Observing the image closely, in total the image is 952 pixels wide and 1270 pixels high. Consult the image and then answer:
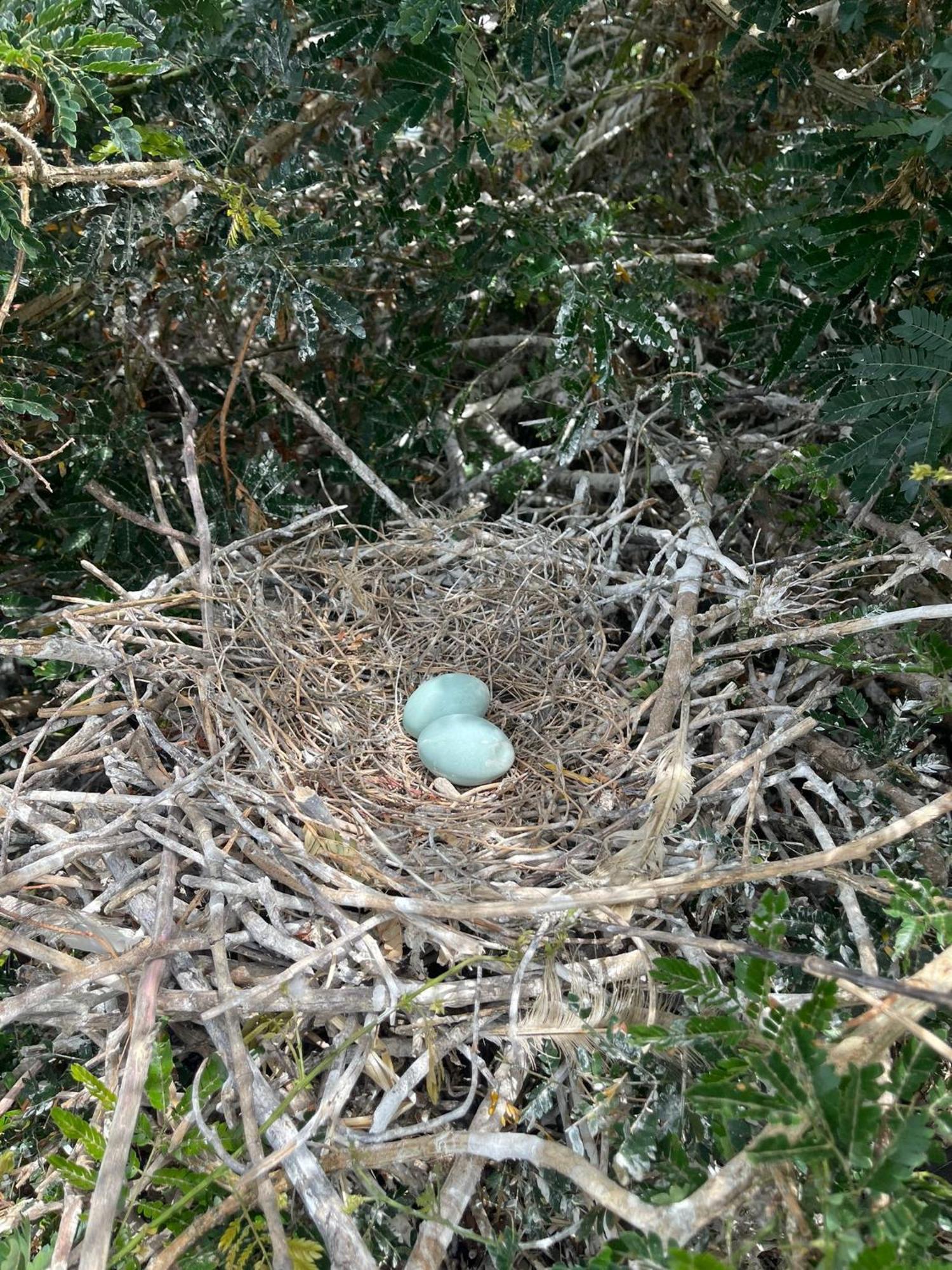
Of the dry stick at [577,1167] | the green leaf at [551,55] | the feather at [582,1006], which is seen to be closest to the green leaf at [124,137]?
the green leaf at [551,55]

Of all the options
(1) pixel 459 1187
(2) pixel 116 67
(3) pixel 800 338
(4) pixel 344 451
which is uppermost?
(2) pixel 116 67

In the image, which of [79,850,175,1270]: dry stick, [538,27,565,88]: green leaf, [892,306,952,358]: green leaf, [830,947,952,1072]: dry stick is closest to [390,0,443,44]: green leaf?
[538,27,565,88]: green leaf

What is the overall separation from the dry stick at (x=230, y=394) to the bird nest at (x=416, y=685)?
25cm

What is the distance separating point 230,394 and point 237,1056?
140 cm

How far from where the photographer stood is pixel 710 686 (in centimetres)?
180

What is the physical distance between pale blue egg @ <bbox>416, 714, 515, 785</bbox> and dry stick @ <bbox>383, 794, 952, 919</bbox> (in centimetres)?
48

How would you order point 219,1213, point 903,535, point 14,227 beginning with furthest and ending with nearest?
point 903,535
point 14,227
point 219,1213

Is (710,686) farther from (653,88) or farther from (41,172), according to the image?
(653,88)

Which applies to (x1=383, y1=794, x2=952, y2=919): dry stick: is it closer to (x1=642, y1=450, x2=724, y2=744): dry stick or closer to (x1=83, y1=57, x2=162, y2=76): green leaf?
(x1=642, y1=450, x2=724, y2=744): dry stick

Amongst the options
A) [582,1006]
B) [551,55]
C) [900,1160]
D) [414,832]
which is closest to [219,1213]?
[582,1006]

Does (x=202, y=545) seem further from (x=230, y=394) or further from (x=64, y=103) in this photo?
(x=64, y=103)

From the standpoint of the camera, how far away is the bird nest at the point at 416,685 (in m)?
1.62

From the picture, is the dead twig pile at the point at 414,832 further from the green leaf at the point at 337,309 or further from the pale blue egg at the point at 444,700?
the green leaf at the point at 337,309

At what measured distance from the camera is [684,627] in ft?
5.89
